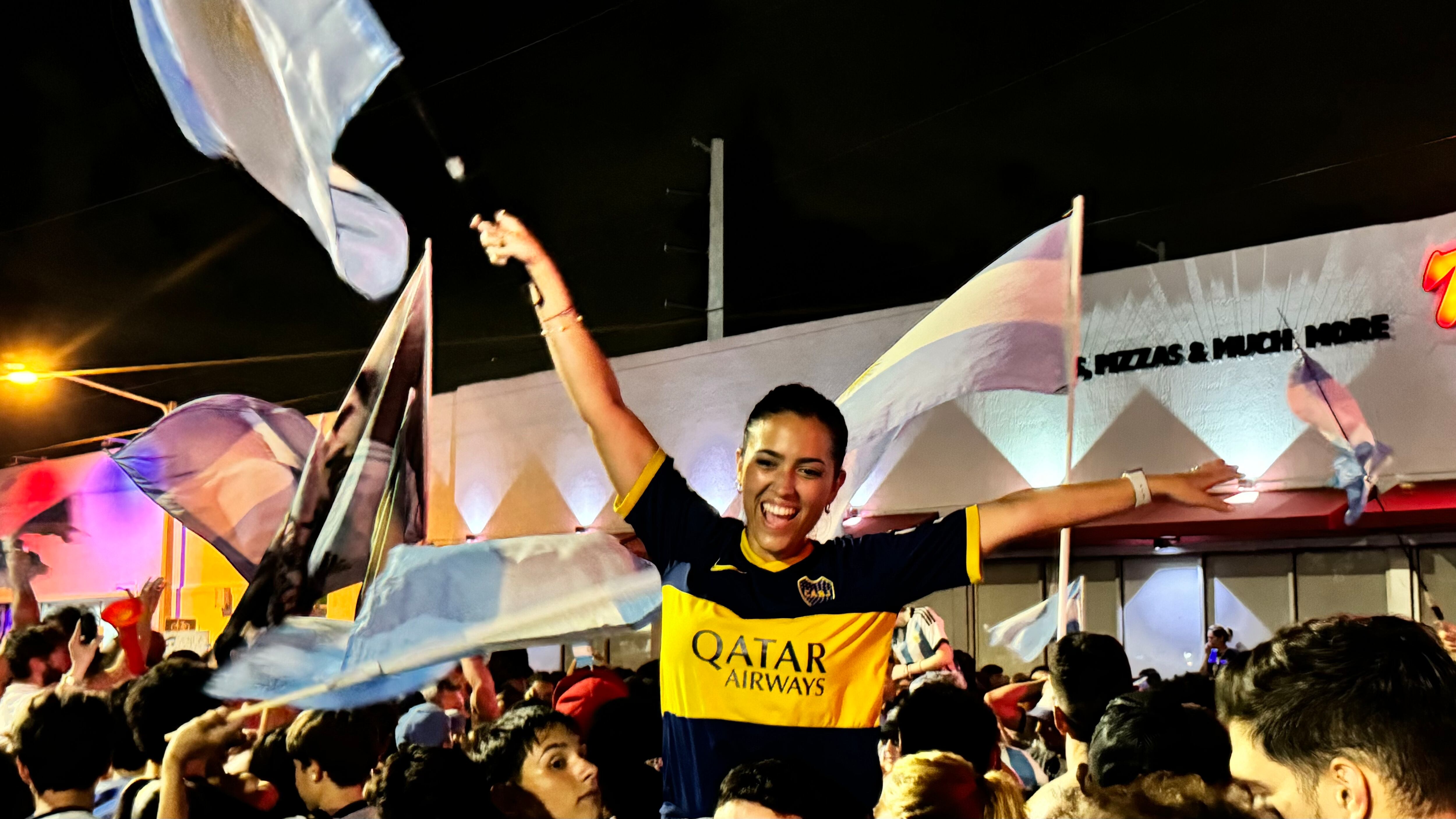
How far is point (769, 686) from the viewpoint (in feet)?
10.4

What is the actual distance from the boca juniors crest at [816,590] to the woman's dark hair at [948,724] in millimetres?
1236

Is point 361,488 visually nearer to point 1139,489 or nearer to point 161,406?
point 1139,489

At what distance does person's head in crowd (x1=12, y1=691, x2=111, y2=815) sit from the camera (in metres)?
4.22

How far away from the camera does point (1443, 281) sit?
46.1 feet

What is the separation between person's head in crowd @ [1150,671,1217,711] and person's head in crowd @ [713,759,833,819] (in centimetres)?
185

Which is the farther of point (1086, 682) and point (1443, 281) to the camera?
point (1443, 281)

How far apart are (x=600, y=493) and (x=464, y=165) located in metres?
17.6

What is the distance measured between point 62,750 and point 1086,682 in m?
3.54

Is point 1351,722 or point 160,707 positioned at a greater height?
point 1351,722

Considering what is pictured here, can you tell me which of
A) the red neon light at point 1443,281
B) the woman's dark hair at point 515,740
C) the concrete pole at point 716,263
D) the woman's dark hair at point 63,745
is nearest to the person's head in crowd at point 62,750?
the woman's dark hair at point 63,745

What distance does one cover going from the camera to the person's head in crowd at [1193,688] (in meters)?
4.59

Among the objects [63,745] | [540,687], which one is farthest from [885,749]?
[540,687]

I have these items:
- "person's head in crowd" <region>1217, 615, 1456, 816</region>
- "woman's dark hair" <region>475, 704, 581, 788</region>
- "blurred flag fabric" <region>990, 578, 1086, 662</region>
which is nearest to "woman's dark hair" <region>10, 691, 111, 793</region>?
"woman's dark hair" <region>475, 704, 581, 788</region>

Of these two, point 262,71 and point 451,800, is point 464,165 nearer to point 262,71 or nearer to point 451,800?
point 262,71
